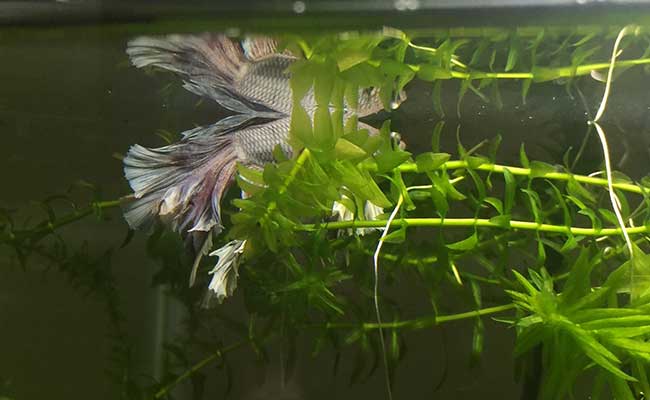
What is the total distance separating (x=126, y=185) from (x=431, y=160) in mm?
442

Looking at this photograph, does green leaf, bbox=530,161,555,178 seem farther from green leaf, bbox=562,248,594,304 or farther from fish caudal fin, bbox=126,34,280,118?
fish caudal fin, bbox=126,34,280,118

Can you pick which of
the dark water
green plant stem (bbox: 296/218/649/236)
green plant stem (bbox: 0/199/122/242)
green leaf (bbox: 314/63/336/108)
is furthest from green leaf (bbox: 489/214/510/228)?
green plant stem (bbox: 0/199/122/242)

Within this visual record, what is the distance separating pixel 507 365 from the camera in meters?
0.90

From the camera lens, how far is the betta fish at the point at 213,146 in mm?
758

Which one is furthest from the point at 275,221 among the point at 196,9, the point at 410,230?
the point at 196,9

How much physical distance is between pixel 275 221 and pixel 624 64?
22.5 inches

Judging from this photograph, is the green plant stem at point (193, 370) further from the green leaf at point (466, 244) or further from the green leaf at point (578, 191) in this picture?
the green leaf at point (578, 191)

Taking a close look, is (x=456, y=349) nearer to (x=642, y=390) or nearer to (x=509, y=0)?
(x=642, y=390)

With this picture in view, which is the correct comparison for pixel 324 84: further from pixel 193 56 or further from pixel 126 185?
pixel 126 185

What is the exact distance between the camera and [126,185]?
0.86 meters

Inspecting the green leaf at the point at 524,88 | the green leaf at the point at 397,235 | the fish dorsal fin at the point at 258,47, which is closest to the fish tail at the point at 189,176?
the fish dorsal fin at the point at 258,47

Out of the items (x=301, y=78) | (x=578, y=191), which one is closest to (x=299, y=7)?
(x=301, y=78)

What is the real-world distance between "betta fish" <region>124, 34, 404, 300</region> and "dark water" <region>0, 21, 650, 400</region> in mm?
37

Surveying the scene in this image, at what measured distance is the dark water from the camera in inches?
33.9
